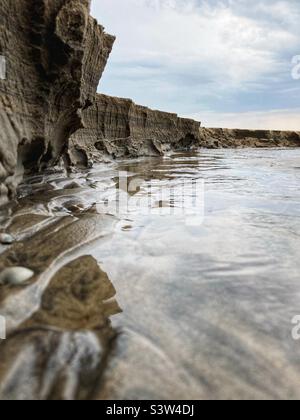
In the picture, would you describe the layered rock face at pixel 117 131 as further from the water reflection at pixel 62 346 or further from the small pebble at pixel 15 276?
the water reflection at pixel 62 346

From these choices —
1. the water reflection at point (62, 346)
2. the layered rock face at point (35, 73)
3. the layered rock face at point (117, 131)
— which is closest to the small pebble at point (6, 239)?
the water reflection at point (62, 346)

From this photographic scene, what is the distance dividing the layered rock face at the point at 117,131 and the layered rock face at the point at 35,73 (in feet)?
8.12

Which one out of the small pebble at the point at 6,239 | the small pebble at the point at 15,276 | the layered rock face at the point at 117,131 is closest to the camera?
the small pebble at the point at 15,276

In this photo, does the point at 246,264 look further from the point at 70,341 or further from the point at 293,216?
the point at 293,216

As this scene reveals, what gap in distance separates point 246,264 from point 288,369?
77 cm

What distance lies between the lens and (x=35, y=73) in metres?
3.07

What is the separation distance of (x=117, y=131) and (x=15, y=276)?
12.3 metres

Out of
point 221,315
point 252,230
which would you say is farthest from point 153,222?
point 221,315

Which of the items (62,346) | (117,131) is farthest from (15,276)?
(117,131)

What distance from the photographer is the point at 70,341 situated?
104 cm

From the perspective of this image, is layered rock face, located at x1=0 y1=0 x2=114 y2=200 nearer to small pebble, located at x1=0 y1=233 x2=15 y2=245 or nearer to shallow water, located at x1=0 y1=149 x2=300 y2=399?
shallow water, located at x1=0 y1=149 x2=300 y2=399

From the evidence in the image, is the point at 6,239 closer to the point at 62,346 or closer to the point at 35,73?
the point at 62,346

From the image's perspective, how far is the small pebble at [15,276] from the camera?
54.6 inches

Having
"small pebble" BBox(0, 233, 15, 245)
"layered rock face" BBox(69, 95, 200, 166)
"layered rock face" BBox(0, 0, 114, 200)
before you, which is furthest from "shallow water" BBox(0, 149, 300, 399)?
"layered rock face" BBox(69, 95, 200, 166)
